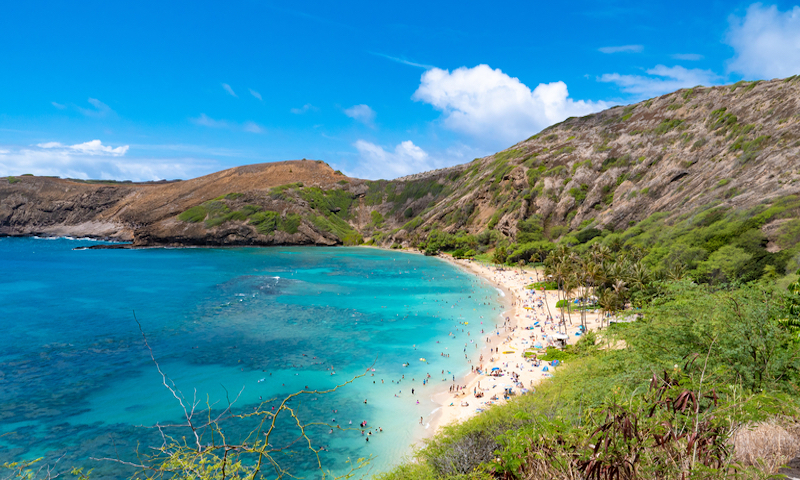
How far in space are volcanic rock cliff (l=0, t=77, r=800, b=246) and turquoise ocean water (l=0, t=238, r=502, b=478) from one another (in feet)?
154

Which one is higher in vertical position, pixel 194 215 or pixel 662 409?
pixel 194 215

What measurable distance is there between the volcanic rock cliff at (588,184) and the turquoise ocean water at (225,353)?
46.8 meters

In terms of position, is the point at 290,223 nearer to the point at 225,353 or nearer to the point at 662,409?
the point at 225,353

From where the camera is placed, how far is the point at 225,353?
42.6 m

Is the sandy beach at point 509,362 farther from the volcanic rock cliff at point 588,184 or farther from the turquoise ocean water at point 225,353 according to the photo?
the volcanic rock cliff at point 588,184

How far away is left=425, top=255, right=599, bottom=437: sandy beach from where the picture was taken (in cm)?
3103

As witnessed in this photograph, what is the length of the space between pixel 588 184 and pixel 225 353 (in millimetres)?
115985

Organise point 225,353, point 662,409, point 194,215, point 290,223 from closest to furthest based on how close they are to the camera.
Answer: point 662,409 < point 225,353 < point 194,215 < point 290,223

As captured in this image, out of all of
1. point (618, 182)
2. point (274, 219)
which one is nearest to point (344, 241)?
point (274, 219)

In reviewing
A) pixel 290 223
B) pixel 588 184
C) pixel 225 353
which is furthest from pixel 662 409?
pixel 290 223

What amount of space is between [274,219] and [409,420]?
16129cm

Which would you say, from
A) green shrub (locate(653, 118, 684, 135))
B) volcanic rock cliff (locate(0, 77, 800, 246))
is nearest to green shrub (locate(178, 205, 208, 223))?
volcanic rock cliff (locate(0, 77, 800, 246))

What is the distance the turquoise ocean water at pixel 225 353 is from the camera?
2716 centimetres

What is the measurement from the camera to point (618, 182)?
115m
